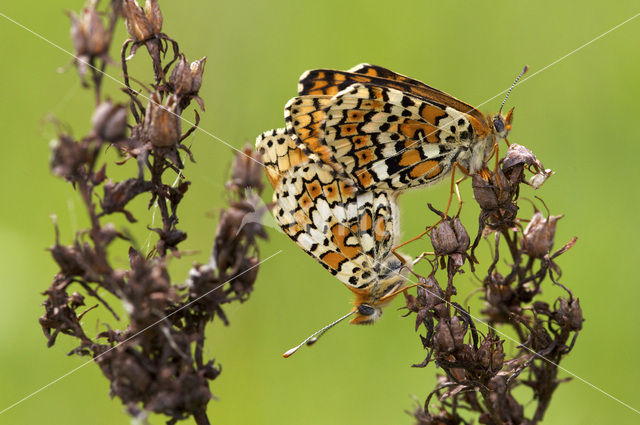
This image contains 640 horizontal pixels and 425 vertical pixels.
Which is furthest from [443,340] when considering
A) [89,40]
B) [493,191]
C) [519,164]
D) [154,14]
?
[154,14]

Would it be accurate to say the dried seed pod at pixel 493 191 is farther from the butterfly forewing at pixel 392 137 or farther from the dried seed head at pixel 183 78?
the dried seed head at pixel 183 78

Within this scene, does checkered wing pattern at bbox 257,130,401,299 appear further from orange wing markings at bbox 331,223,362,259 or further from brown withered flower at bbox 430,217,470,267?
brown withered flower at bbox 430,217,470,267

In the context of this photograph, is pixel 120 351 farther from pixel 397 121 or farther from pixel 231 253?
pixel 397 121

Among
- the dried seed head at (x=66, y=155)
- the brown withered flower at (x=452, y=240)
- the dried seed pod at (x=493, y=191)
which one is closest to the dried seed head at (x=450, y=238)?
the brown withered flower at (x=452, y=240)

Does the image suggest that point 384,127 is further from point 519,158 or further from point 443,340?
point 443,340

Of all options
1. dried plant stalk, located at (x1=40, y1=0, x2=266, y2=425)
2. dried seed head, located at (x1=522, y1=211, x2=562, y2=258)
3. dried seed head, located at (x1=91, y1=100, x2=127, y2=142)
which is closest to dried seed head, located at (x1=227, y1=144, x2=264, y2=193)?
dried plant stalk, located at (x1=40, y1=0, x2=266, y2=425)
